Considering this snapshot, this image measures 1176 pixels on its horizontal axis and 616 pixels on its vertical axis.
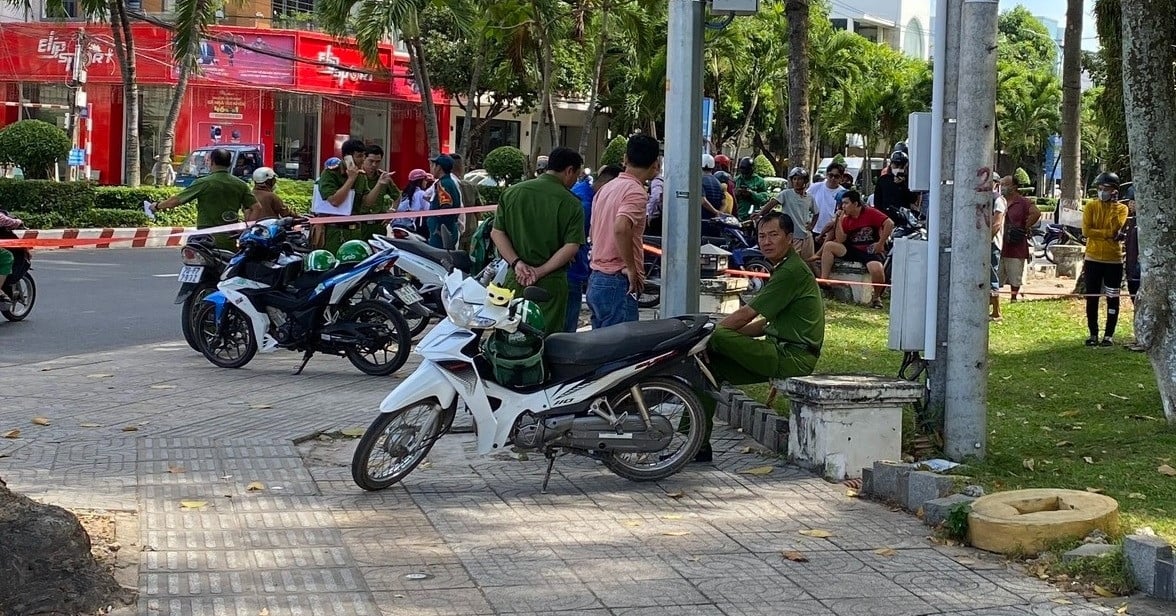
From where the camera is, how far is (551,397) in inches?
287

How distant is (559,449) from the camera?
734 centimetres

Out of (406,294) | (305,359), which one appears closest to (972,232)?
(406,294)

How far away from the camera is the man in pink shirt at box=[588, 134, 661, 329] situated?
8539mm

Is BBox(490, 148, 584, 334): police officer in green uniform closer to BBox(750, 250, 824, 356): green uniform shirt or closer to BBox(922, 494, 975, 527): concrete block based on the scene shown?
BBox(750, 250, 824, 356): green uniform shirt

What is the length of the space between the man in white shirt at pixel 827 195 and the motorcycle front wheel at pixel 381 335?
30.2 feet

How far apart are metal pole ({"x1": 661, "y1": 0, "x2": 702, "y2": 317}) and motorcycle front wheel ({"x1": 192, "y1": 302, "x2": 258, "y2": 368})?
13.4ft

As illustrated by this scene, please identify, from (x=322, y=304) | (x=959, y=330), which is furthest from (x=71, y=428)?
(x=959, y=330)

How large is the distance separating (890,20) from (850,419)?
80698 millimetres

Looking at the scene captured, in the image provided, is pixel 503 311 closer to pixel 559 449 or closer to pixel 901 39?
pixel 559 449

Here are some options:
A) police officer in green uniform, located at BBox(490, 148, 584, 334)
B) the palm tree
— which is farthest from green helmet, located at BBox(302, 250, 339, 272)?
the palm tree

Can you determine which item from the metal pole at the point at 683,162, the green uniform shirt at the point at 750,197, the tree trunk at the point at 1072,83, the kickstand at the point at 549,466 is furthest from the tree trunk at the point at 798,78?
the kickstand at the point at 549,466

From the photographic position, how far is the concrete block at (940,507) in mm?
6484

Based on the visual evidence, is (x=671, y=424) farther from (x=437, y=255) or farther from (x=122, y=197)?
(x=122, y=197)

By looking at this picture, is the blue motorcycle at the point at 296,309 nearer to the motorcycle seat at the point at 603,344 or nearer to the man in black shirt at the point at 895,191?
the motorcycle seat at the point at 603,344
